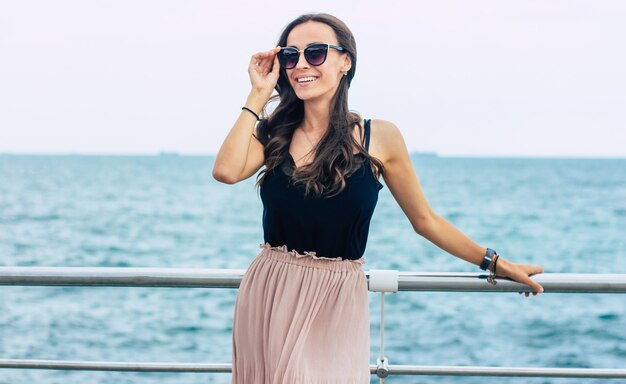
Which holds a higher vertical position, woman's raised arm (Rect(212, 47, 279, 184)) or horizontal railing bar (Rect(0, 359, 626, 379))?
woman's raised arm (Rect(212, 47, 279, 184))

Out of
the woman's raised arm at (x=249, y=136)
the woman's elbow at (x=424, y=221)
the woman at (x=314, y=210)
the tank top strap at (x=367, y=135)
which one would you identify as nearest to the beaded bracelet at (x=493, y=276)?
the woman at (x=314, y=210)

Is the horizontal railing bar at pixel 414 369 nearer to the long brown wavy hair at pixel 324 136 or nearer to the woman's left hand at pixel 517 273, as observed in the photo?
the woman's left hand at pixel 517 273

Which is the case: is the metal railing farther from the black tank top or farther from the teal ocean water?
the teal ocean water

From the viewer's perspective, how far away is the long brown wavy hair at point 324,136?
7.90 feet

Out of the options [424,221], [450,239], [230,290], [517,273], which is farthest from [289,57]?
[230,290]

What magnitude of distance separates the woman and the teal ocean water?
0.50ft

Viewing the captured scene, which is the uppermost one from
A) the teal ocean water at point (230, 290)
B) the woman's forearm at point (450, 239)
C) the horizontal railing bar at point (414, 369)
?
the woman's forearm at point (450, 239)

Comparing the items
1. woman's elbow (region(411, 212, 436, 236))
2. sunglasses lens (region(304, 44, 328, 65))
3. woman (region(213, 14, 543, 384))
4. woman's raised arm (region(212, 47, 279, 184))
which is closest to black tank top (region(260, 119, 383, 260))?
woman (region(213, 14, 543, 384))

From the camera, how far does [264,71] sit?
2605 mm

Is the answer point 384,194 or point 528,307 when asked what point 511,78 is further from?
point 528,307

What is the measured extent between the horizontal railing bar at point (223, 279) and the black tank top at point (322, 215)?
0.19 m

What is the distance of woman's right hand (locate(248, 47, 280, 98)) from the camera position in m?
2.55

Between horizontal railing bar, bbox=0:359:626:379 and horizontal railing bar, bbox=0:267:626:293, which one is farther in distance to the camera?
horizontal railing bar, bbox=0:359:626:379

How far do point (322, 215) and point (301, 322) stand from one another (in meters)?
0.36
